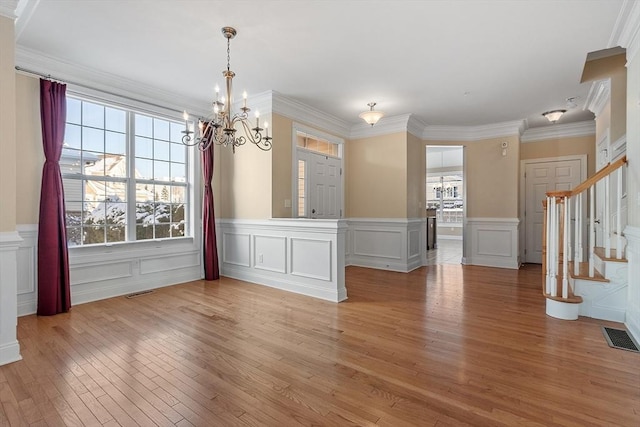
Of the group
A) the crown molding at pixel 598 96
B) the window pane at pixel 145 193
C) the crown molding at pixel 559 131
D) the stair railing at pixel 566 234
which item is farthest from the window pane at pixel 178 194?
the crown molding at pixel 559 131

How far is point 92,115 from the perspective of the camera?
13.4 ft

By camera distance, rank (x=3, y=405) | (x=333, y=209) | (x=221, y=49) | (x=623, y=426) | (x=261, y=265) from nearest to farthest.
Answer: (x=623, y=426) < (x=3, y=405) < (x=221, y=49) < (x=261, y=265) < (x=333, y=209)

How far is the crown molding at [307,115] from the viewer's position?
4.80 m

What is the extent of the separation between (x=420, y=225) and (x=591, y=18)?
417 centimetres

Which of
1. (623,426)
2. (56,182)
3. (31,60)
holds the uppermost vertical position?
(31,60)

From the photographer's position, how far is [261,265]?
491 centimetres

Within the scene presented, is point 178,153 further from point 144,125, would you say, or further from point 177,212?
point 177,212

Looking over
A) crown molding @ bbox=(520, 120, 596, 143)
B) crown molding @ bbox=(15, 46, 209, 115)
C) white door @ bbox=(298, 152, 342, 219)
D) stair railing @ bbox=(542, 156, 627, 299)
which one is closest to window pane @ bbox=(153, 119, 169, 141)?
crown molding @ bbox=(15, 46, 209, 115)

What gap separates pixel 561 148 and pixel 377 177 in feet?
12.6

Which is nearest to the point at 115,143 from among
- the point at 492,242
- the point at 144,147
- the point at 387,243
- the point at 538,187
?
the point at 144,147

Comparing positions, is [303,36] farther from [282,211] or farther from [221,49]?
[282,211]

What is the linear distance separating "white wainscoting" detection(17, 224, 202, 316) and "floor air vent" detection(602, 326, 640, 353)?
17.1 feet

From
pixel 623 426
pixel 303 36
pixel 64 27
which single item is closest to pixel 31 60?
pixel 64 27

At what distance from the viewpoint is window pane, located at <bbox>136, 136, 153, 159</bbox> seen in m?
4.55
